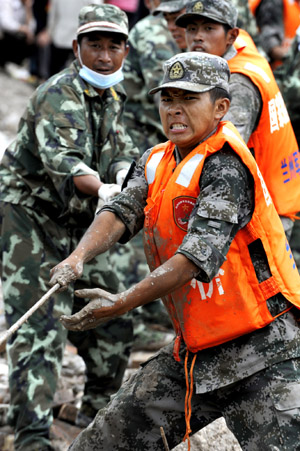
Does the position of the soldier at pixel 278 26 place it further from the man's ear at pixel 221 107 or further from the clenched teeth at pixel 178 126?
the clenched teeth at pixel 178 126

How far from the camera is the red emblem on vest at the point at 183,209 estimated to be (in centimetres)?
362

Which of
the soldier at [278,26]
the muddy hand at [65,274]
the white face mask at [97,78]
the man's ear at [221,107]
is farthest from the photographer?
the soldier at [278,26]

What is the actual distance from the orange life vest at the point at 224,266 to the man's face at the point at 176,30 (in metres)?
2.81

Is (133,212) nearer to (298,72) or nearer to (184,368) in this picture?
(184,368)

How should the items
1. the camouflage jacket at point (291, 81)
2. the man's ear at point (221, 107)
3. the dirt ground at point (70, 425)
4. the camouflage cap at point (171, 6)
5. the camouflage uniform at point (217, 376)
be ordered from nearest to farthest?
the camouflage uniform at point (217, 376) < the man's ear at point (221, 107) < the dirt ground at point (70, 425) < the camouflage cap at point (171, 6) < the camouflage jacket at point (291, 81)

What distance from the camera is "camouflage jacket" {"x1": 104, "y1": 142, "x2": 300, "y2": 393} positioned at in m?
3.41

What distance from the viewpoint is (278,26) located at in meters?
9.02

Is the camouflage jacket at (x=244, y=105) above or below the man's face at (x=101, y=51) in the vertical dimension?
below

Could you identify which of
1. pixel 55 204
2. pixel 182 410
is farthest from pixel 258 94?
pixel 182 410

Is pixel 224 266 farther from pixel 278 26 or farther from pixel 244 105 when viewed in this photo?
pixel 278 26

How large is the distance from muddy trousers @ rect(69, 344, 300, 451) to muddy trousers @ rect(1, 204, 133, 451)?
103cm

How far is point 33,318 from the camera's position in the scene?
5082 mm

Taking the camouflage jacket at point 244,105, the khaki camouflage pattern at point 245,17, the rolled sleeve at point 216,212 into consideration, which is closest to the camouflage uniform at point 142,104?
the khaki camouflage pattern at point 245,17

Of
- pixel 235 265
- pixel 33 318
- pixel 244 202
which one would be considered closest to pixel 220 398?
pixel 235 265
